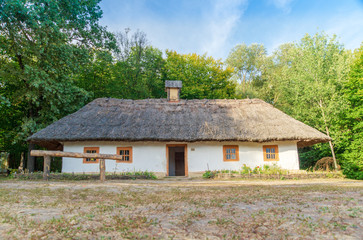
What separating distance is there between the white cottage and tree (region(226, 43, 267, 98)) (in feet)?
49.2

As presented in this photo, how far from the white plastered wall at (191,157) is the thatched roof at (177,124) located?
2.56ft

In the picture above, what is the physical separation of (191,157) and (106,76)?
1245 centimetres

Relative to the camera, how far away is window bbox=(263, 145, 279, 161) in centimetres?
1288

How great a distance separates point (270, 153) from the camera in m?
13.0

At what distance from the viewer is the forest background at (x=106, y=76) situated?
12.7 metres

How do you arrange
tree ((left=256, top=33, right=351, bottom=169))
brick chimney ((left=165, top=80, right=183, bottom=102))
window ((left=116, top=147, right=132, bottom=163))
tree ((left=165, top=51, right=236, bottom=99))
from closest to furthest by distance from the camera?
window ((left=116, top=147, right=132, bottom=163)) → tree ((left=256, top=33, right=351, bottom=169)) → brick chimney ((left=165, top=80, right=183, bottom=102)) → tree ((left=165, top=51, right=236, bottom=99))

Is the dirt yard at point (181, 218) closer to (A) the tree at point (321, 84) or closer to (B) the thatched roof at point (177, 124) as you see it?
(B) the thatched roof at point (177, 124)

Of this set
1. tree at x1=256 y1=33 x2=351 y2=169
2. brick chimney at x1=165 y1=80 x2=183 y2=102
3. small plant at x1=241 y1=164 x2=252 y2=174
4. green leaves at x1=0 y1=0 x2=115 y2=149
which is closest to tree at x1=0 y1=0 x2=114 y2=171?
green leaves at x1=0 y1=0 x2=115 y2=149

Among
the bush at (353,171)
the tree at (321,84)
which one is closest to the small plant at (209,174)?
the bush at (353,171)

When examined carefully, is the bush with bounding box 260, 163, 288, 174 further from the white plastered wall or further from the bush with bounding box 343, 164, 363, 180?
the bush with bounding box 343, 164, 363, 180

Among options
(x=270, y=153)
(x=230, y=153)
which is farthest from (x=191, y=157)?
(x=270, y=153)

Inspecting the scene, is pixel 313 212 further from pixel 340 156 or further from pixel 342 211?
pixel 340 156

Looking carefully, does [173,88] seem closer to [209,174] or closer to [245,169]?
[209,174]

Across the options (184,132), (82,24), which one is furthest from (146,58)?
(184,132)
